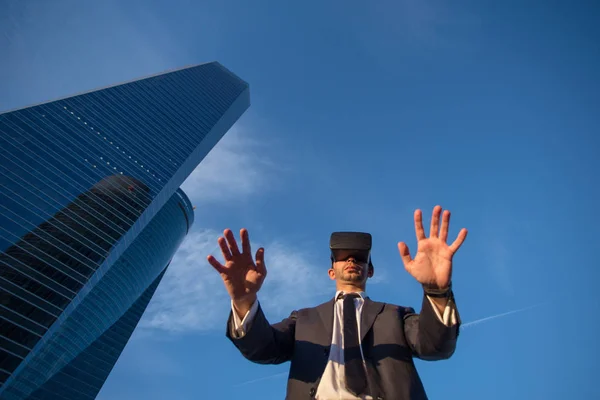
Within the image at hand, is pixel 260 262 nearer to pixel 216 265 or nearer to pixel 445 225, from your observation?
pixel 216 265

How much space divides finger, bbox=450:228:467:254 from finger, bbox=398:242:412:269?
40 cm

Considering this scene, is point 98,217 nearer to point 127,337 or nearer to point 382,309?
point 127,337

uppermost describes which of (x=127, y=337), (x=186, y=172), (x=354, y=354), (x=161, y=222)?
(x=186, y=172)

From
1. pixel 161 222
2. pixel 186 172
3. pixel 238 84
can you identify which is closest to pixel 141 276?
pixel 161 222

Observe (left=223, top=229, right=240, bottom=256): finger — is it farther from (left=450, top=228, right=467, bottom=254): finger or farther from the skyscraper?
the skyscraper

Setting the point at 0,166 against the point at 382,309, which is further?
the point at 0,166

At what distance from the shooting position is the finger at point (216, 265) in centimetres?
374

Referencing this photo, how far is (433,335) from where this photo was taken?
3.48 metres

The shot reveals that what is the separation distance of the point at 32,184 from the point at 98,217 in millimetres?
9824

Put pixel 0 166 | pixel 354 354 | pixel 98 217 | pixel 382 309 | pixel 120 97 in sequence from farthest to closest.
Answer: pixel 120 97 → pixel 98 217 → pixel 0 166 → pixel 382 309 → pixel 354 354

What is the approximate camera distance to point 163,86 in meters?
90.7

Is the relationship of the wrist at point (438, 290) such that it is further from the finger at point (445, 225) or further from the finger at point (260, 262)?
the finger at point (260, 262)

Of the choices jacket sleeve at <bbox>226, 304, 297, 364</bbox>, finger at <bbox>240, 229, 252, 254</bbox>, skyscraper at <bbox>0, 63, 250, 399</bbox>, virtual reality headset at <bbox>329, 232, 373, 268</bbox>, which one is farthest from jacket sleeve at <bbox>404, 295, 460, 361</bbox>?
skyscraper at <bbox>0, 63, 250, 399</bbox>

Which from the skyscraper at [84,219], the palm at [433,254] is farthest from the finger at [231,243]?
the skyscraper at [84,219]
